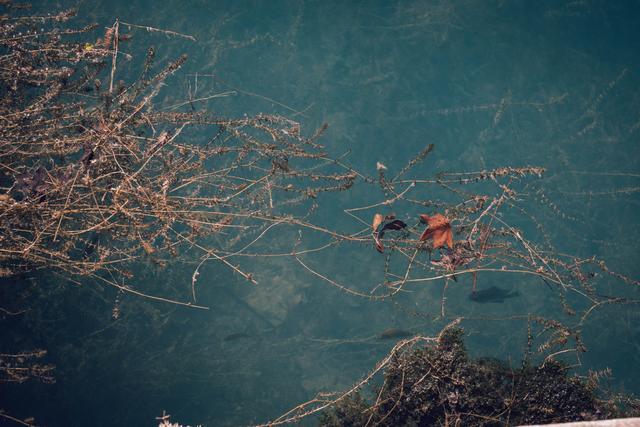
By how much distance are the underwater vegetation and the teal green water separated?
171 inches

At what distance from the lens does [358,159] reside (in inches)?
298

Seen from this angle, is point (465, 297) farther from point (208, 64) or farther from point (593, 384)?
point (208, 64)

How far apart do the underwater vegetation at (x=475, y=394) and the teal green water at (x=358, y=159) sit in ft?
14.3

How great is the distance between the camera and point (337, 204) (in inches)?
297

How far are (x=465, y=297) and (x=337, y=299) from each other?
2859mm

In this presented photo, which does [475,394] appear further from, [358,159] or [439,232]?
[358,159]

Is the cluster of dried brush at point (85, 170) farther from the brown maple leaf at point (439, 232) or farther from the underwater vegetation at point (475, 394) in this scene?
the underwater vegetation at point (475, 394)

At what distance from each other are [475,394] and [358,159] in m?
5.47

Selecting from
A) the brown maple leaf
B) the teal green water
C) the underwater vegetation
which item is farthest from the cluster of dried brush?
the teal green water

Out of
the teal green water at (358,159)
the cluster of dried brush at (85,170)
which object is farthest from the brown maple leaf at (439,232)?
the teal green water at (358,159)

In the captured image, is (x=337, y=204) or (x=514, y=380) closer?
(x=514, y=380)

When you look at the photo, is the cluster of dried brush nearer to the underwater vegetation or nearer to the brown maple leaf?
the brown maple leaf

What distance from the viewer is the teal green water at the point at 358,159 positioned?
5.98m

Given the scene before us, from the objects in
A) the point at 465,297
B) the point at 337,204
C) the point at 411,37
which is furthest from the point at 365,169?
the point at 465,297
